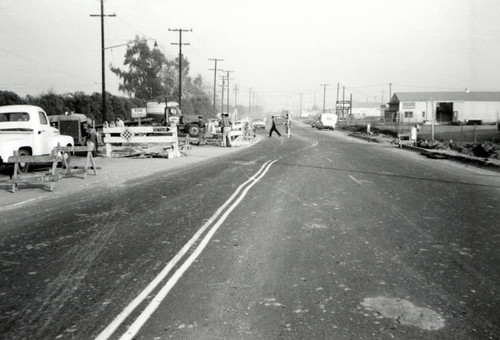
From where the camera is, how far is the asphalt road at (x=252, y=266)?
4.27 m

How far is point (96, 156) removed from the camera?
75.4 feet

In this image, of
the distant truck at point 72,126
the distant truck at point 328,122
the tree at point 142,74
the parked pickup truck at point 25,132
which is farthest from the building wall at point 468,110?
the parked pickup truck at point 25,132

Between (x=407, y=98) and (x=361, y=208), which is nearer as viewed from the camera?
(x=361, y=208)

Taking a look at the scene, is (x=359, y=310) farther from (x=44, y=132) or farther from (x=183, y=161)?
(x=183, y=161)

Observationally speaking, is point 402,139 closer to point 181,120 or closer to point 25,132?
point 181,120

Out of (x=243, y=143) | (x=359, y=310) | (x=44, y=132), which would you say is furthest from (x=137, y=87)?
(x=359, y=310)

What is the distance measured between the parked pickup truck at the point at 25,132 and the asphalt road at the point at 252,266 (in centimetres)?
623

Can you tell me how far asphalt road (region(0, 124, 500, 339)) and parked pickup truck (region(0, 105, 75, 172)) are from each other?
245 inches

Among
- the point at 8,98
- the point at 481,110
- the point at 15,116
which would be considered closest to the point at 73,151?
the point at 15,116

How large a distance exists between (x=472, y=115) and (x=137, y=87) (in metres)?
61.9

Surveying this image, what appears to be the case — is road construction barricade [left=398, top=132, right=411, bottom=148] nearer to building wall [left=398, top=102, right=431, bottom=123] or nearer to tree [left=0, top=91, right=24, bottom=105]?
tree [left=0, top=91, right=24, bottom=105]

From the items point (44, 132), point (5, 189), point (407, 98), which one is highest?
point (407, 98)

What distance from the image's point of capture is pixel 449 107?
83.1 meters

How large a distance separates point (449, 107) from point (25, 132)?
79500 mm
